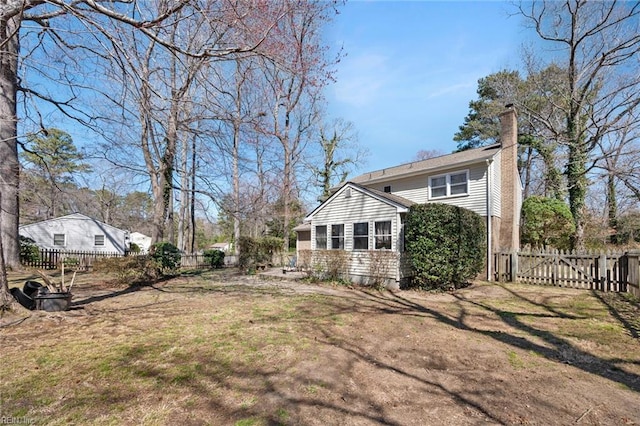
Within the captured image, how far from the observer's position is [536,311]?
279 inches

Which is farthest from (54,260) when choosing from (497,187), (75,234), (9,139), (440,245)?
(497,187)

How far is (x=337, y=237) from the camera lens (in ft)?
43.6

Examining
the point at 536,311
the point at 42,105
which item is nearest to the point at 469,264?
the point at 536,311

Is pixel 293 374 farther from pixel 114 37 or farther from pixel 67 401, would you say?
pixel 114 37

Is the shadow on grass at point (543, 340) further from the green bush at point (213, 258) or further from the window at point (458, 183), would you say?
the green bush at point (213, 258)

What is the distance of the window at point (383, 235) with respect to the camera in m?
11.4

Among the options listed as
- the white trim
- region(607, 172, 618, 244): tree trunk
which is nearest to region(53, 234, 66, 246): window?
the white trim

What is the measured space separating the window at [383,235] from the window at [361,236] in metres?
0.49

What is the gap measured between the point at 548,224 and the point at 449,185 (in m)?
6.17

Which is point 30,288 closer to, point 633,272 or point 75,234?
point 633,272

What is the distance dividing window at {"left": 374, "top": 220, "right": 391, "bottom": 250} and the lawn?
14.8ft

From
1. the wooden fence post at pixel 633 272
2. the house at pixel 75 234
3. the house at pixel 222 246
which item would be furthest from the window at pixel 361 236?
the house at pixel 222 246

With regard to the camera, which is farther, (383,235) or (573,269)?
(383,235)

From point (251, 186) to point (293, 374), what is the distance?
23.1 metres
